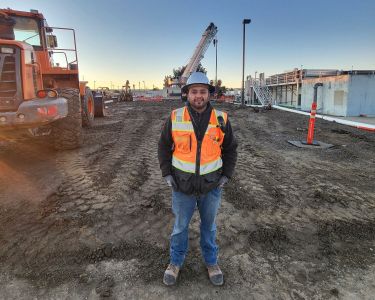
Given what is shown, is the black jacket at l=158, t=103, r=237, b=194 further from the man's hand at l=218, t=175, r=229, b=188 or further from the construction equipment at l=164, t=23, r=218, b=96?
the construction equipment at l=164, t=23, r=218, b=96

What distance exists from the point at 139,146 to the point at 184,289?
596 cm

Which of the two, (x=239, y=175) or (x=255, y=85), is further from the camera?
(x=255, y=85)

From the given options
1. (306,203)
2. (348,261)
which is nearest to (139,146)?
(306,203)

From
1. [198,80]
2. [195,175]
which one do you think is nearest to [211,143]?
[195,175]

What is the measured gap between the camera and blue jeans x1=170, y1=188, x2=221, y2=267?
292cm

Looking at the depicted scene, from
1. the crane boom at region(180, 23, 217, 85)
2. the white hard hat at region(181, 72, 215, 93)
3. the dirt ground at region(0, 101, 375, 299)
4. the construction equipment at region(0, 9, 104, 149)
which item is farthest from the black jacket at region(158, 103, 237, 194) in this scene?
the crane boom at region(180, 23, 217, 85)

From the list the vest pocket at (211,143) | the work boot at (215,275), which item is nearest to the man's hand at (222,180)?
the vest pocket at (211,143)

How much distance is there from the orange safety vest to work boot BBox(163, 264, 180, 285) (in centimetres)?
95

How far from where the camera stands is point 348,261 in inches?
131

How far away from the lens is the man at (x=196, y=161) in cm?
283

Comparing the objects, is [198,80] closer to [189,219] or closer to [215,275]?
[189,219]

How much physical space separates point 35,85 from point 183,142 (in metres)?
5.21

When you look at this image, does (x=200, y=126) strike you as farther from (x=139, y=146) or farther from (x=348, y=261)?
(x=139, y=146)

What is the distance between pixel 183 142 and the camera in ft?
9.26
